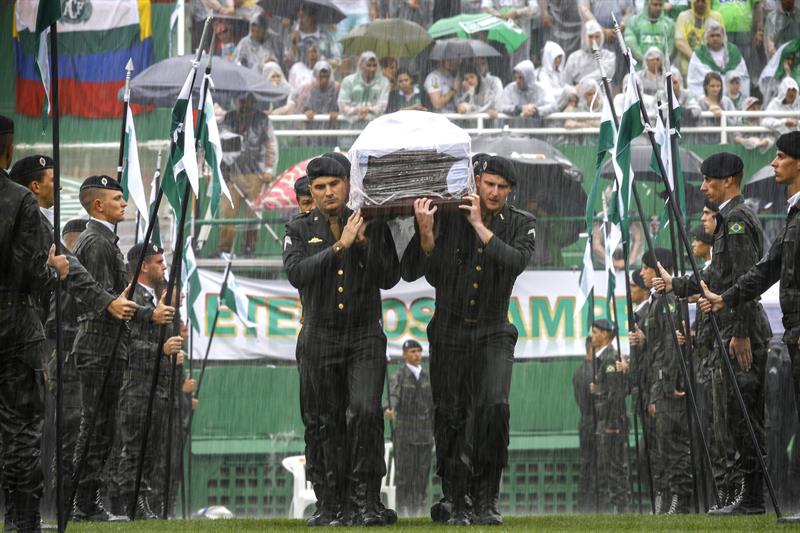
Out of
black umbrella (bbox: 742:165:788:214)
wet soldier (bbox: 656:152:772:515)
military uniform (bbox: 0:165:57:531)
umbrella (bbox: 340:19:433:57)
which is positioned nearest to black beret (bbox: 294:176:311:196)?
wet soldier (bbox: 656:152:772:515)

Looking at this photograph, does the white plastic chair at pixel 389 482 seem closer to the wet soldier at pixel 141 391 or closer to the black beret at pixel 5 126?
the wet soldier at pixel 141 391

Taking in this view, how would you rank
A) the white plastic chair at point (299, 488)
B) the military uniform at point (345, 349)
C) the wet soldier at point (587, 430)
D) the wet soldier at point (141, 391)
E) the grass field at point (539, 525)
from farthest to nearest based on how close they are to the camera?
1. the wet soldier at point (587, 430)
2. the white plastic chair at point (299, 488)
3. the wet soldier at point (141, 391)
4. the military uniform at point (345, 349)
5. the grass field at point (539, 525)

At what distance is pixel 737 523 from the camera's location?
8602 mm

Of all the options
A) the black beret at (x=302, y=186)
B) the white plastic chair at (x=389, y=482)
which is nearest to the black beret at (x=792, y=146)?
the black beret at (x=302, y=186)

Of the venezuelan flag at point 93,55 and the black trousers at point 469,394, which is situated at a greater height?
the venezuelan flag at point 93,55

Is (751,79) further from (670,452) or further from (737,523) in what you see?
(737,523)

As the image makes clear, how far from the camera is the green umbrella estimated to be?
66.6ft

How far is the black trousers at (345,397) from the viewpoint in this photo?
27.7ft

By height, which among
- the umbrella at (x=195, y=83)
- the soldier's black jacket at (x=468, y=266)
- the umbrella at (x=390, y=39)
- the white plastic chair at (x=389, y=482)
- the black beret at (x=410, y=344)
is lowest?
the white plastic chair at (x=389, y=482)

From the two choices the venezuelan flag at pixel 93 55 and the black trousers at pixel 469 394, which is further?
the venezuelan flag at pixel 93 55

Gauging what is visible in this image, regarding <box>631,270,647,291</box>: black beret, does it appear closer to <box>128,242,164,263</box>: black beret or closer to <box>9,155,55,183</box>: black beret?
<box>128,242,164,263</box>: black beret

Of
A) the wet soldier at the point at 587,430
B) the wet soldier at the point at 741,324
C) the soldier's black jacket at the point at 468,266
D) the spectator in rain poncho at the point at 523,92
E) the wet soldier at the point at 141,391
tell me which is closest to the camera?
the soldier's black jacket at the point at 468,266

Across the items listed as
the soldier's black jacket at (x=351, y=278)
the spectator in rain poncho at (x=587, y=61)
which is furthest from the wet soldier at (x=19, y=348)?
the spectator in rain poncho at (x=587, y=61)

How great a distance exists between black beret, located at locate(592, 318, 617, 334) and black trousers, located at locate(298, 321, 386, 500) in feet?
22.9
